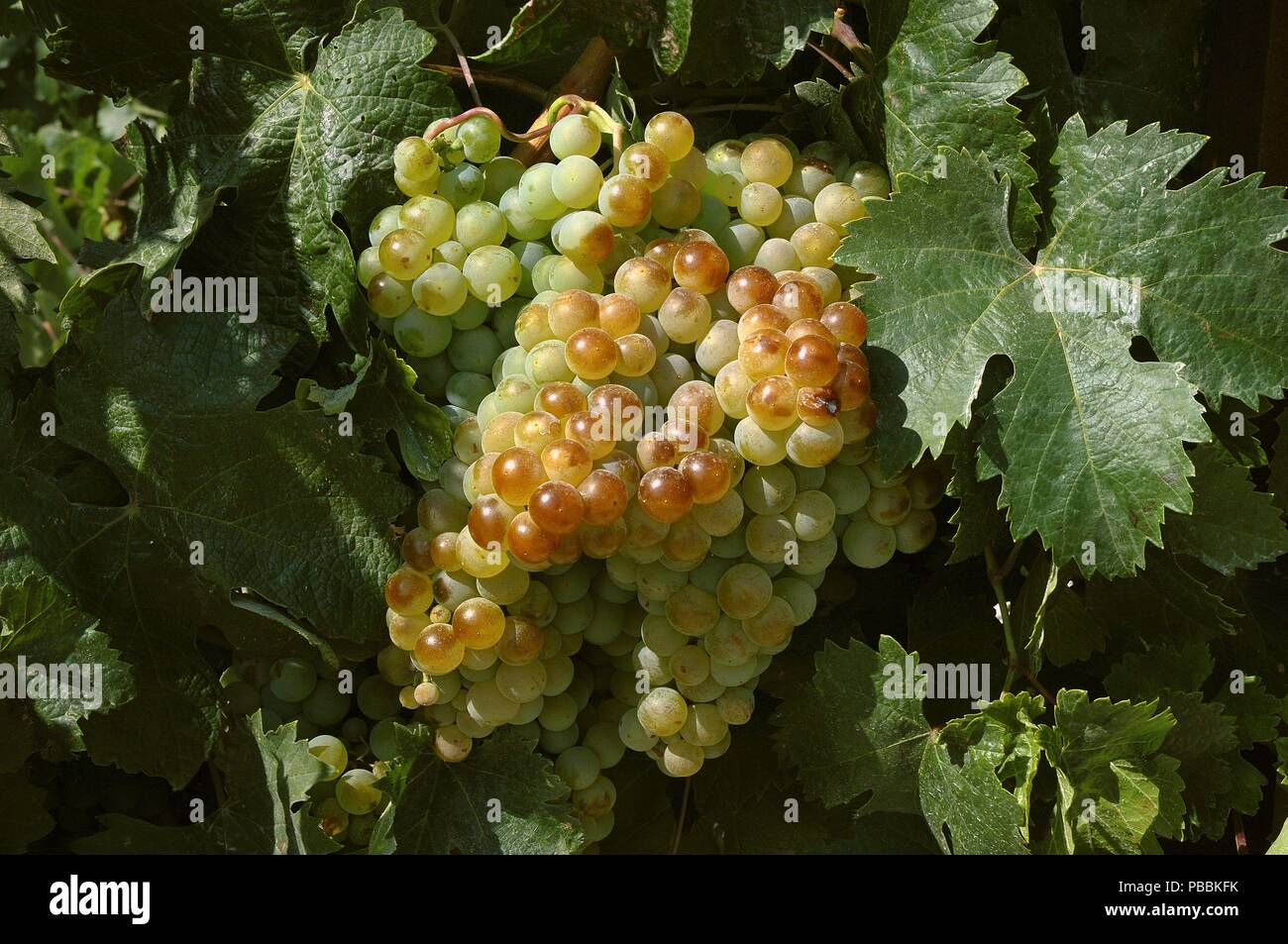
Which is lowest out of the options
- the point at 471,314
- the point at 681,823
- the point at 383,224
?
the point at 681,823

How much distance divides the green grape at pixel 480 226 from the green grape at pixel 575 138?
9 centimetres

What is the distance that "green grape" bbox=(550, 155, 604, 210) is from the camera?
113cm

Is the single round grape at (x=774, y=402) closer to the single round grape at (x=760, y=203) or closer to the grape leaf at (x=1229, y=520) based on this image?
the single round grape at (x=760, y=203)

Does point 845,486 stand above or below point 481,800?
above

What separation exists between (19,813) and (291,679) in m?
0.30

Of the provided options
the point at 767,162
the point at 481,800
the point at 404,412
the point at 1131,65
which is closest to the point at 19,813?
the point at 481,800

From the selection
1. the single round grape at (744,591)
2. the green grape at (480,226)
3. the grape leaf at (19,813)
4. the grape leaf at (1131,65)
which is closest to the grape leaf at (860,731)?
the single round grape at (744,591)

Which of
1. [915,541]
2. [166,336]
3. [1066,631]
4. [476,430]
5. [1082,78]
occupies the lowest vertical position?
[1066,631]

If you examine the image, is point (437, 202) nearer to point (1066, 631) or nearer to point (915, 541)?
point (915, 541)

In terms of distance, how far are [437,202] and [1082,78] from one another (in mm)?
741

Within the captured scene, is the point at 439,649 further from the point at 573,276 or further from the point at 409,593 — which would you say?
the point at 573,276

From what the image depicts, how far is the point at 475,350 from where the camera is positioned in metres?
1.20
